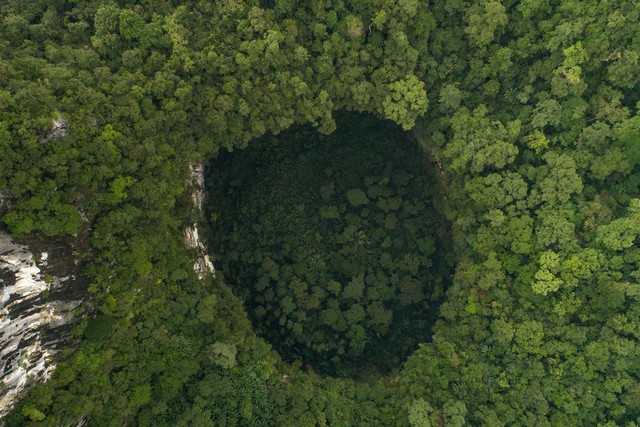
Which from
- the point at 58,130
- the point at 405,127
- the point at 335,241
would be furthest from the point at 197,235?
the point at 405,127

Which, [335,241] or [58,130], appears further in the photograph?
[335,241]

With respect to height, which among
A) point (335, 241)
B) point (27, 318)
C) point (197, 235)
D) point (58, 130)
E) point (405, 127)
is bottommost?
point (197, 235)

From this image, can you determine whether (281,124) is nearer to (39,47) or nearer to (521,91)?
(39,47)

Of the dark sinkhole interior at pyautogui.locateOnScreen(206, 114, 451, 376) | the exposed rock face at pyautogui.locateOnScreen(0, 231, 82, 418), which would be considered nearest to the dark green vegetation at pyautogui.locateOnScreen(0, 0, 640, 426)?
the exposed rock face at pyautogui.locateOnScreen(0, 231, 82, 418)

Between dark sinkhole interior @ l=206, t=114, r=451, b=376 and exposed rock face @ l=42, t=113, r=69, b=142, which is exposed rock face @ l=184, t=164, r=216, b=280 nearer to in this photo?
dark sinkhole interior @ l=206, t=114, r=451, b=376

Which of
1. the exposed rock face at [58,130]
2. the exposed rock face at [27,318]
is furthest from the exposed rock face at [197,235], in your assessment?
the exposed rock face at [58,130]

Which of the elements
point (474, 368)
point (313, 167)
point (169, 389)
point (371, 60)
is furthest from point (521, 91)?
point (169, 389)

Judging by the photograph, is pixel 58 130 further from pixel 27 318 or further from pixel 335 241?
pixel 335 241
